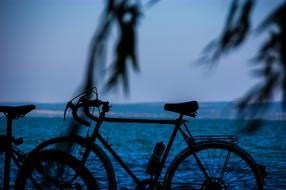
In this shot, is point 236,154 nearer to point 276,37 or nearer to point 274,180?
point 276,37

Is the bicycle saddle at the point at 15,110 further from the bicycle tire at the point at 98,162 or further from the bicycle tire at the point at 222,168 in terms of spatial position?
the bicycle tire at the point at 222,168

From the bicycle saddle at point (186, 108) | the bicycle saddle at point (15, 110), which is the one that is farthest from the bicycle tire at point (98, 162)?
the bicycle saddle at point (186, 108)

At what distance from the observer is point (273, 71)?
2.50 ft

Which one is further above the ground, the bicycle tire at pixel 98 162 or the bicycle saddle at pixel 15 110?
the bicycle saddle at pixel 15 110

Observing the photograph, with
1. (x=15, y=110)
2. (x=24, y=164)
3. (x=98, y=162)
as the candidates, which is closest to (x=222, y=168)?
(x=98, y=162)

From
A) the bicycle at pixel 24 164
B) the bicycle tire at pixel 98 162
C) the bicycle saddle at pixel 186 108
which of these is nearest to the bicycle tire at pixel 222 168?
the bicycle saddle at pixel 186 108

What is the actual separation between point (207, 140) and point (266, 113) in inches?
92.5

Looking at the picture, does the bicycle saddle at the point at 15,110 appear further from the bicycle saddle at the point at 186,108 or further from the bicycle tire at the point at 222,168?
the bicycle tire at the point at 222,168

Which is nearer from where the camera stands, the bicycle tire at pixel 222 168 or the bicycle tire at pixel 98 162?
the bicycle tire at pixel 98 162

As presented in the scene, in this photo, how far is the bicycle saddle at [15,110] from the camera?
2.94 metres

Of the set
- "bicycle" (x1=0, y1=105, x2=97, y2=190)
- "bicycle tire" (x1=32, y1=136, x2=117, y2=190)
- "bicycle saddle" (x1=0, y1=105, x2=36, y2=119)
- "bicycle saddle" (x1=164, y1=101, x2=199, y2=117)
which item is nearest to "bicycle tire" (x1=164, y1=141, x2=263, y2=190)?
"bicycle saddle" (x1=164, y1=101, x2=199, y2=117)

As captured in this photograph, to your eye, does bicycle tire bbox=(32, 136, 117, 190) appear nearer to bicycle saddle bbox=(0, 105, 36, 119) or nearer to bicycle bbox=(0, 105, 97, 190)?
bicycle bbox=(0, 105, 97, 190)

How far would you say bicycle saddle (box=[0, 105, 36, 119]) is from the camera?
9.66ft

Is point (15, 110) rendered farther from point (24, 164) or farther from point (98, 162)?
point (98, 162)
